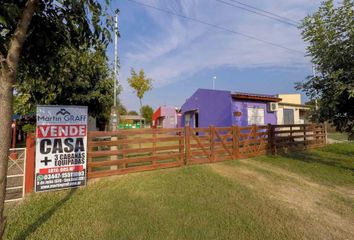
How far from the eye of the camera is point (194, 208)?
4539 mm

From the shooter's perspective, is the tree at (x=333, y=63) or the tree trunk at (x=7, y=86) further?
the tree at (x=333, y=63)

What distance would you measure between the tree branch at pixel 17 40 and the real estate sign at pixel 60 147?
149 inches

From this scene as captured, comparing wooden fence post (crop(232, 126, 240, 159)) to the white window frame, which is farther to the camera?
the white window frame

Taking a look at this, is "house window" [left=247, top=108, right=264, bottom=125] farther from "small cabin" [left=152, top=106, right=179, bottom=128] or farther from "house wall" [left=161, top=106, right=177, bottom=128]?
"house wall" [left=161, top=106, right=177, bottom=128]

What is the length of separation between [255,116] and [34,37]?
48.7ft

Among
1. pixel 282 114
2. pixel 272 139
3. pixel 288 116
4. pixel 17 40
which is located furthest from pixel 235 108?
pixel 17 40

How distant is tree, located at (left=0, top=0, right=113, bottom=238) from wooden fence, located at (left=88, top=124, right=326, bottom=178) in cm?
357

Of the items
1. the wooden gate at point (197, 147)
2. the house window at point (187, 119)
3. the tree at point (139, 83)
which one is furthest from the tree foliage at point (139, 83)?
the wooden gate at point (197, 147)

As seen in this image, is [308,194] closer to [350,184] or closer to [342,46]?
[350,184]

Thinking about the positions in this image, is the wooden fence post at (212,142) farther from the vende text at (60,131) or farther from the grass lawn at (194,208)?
the vende text at (60,131)

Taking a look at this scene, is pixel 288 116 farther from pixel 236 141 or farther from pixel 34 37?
pixel 34 37

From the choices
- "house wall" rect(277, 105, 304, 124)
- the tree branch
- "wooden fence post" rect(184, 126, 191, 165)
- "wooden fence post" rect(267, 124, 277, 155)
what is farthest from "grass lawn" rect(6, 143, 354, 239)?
"house wall" rect(277, 105, 304, 124)

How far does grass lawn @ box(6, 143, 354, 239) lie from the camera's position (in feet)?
12.0

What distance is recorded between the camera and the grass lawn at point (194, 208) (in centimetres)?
366
